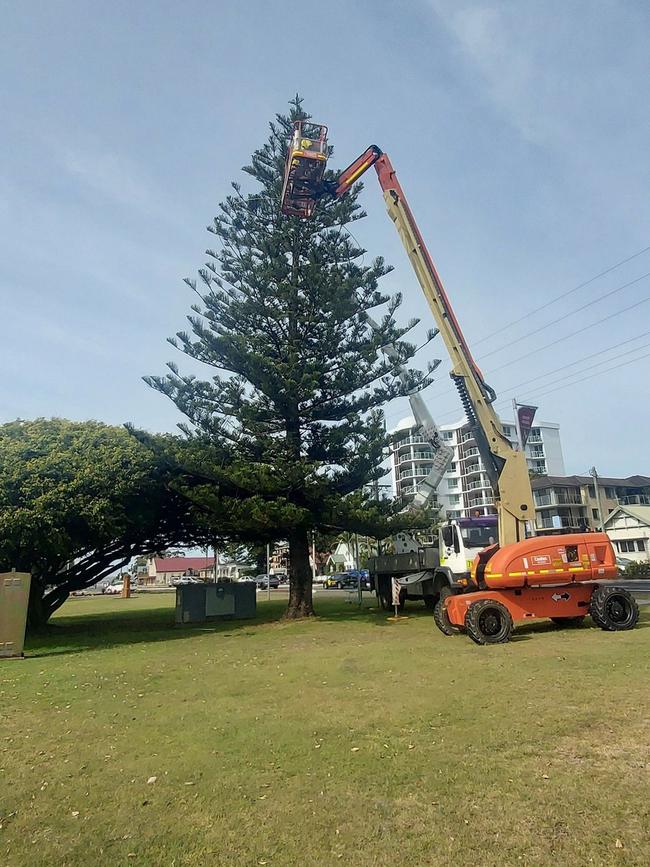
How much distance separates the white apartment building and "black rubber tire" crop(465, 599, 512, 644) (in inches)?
2592

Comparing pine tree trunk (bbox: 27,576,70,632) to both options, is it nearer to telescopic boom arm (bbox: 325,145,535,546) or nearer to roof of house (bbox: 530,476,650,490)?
telescopic boom arm (bbox: 325,145,535,546)

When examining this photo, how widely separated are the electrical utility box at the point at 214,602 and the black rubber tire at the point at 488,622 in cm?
1095

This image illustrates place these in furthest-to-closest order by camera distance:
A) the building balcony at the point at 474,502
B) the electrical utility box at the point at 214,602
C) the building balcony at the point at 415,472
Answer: the building balcony at the point at 415,472
the building balcony at the point at 474,502
the electrical utility box at the point at 214,602

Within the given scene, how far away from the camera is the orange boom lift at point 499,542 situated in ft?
35.9

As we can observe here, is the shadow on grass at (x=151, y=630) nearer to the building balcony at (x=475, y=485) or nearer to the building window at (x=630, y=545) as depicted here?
the building window at (x=630, y=545)

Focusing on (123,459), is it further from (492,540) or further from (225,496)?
(492,540)

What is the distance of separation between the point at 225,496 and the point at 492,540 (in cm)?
759

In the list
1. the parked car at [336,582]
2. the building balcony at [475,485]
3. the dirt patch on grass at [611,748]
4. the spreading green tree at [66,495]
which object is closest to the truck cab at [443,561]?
the dirt patch on grass at [611,748]

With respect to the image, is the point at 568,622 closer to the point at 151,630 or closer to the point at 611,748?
the point at 611,748

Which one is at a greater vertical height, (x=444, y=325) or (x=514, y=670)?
(x=444, y=325)

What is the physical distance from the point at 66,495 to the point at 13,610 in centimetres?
362

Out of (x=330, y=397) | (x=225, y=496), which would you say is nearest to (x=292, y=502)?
(x=225, y=496)

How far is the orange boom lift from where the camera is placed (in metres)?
10.9

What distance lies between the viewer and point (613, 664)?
8008 mm
